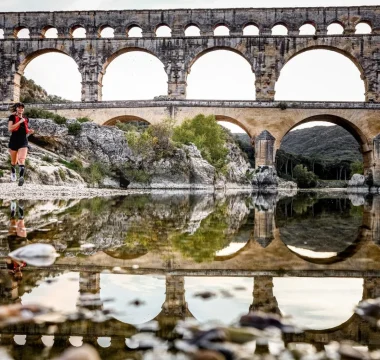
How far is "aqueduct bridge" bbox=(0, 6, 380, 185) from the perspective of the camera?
2723cm

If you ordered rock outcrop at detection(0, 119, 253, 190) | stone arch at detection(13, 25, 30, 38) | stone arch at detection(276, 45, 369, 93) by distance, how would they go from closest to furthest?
rock outcrop at detection(0, 119, 253, 190)
stone arch at detection(276, 45, 369, 93)
stone arch at detection(13, 25, 30, 38)

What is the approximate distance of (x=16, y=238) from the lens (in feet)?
10.8

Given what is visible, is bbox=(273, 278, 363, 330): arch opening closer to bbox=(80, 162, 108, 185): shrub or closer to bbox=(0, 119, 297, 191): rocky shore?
bbox=(0, 119, 297, 191): rocky shore

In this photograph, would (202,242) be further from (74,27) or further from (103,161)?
(74,27)

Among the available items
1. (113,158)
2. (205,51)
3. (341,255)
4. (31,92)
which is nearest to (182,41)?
(205,51)

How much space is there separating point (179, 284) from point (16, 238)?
5.63 ft

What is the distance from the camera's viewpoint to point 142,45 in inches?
1168

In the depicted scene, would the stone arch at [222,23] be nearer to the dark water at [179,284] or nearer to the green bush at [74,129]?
the green bush at [74,129]

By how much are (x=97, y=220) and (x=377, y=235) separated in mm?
2993

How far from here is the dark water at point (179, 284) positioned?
1.47m

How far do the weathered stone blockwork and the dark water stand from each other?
26151 mm

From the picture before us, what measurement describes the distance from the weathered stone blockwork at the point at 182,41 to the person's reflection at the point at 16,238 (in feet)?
82.4

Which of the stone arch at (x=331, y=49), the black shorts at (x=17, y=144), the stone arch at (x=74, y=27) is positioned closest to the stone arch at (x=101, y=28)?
the stone arch at (x=74, y=27)

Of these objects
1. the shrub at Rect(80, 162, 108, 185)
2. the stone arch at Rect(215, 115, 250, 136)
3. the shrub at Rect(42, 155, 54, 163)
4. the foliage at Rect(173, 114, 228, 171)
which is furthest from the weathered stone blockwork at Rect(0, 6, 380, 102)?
the shrub at Rect(42, 155, 54, 163)
